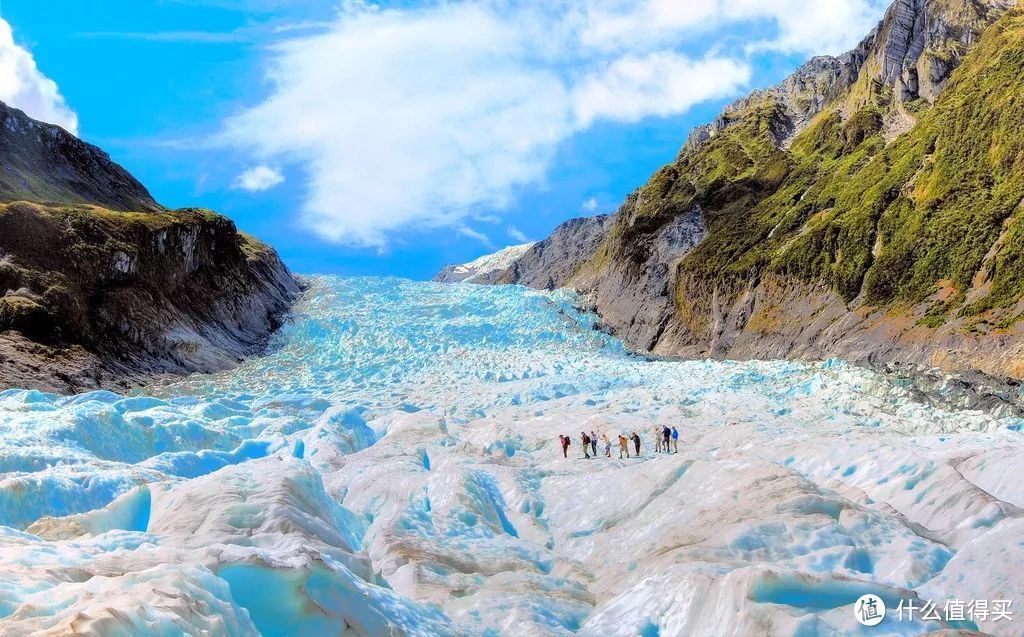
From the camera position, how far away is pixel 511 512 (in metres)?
25.1

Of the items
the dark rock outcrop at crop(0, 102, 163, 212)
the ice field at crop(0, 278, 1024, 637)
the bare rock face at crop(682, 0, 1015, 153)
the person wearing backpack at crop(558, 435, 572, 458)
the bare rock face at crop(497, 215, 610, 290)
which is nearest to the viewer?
the ice field at crop(0, 278, 1024, 637)

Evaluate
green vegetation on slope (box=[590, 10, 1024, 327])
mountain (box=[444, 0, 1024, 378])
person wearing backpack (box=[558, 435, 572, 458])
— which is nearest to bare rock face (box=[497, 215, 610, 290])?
mountain (box=[444, 0, 1024, 378])

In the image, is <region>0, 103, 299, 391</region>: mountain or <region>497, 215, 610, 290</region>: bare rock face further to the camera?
<region>497, 215, 610, 290</region>: bare rock face

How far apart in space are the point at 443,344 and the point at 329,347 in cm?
972

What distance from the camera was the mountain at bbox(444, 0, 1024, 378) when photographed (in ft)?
140

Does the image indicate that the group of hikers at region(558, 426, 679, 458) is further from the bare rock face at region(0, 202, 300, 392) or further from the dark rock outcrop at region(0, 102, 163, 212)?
the dark rock outcrop at region(0, 102, 163, 212)

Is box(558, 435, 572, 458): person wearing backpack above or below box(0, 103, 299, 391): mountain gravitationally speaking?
below

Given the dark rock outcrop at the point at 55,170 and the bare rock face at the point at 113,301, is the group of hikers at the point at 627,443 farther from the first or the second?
the dark rock outcrop at the point at 55,170

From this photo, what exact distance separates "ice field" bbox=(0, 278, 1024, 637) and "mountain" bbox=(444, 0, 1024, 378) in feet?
29.7

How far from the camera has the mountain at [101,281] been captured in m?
46.3

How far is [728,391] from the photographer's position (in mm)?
39125

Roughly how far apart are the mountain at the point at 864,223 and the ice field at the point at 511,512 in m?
9.05

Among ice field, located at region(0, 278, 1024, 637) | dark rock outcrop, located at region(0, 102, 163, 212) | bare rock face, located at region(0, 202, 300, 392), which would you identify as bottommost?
ice field, located at region(0, 278, 1024, 637)

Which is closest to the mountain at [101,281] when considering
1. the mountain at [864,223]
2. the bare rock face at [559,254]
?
the mountain at [864,223]
